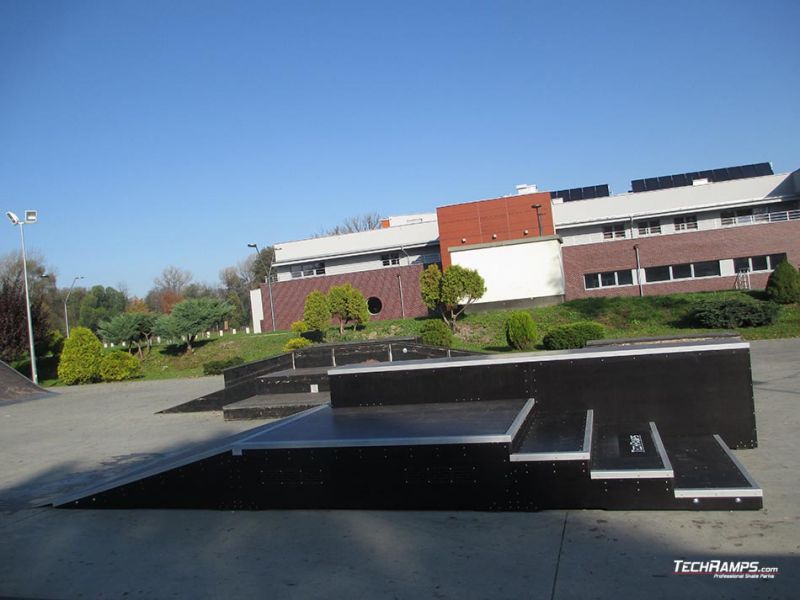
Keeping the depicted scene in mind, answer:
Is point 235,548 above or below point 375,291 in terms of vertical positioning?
below

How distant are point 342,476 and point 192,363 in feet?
97.0

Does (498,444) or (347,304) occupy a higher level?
(347,304)

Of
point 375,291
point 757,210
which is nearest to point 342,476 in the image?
point 375,291

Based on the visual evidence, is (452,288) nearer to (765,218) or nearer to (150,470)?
(765,218)

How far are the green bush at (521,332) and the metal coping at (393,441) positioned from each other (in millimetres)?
17286

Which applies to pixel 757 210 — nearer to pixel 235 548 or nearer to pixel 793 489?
pixel 793 489

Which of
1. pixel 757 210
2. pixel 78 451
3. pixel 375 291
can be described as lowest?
pixel 78 451

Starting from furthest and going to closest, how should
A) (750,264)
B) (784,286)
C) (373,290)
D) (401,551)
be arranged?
(373,290) → (750,264) → (784,286) → (401,551)

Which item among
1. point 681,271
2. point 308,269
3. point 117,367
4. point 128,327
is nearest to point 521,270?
point 681,271

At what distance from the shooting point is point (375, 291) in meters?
45.8

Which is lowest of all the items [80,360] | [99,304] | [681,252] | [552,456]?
[552,456]

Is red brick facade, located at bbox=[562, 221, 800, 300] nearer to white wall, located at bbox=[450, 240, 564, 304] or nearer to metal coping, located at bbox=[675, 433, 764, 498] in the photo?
white wall, located at bbox=[450, 240, 564, 304]

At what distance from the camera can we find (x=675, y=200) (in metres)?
43.7
